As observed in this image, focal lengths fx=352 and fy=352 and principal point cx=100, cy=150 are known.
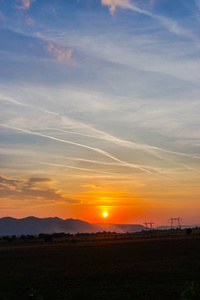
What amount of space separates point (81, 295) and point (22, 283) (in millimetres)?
8156

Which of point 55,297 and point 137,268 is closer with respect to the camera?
point 55,297

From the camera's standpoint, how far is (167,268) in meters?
36.2

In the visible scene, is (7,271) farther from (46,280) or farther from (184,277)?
(184,277)

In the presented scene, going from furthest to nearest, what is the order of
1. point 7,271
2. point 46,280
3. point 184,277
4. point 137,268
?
point 7,271 → point 137,268 → point 46,280 → point 184,277

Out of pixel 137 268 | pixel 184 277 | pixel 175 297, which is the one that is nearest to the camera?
pixel 175 297

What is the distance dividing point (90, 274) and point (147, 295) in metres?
11.2

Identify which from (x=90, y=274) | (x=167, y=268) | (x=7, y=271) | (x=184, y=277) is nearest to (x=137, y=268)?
(x=167, y=268)

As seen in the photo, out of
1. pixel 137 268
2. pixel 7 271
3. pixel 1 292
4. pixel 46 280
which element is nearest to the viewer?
pixel 1 292

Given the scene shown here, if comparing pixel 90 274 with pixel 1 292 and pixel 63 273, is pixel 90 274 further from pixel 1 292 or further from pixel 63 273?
pixel 1 292

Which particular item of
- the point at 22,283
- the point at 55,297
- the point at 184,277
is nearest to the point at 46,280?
the point at 22,283

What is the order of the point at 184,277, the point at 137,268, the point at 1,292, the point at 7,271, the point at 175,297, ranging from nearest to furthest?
the point at 175,297, the point at 1,292, the point at 184,277, the point at 137,268, the point at 7,271

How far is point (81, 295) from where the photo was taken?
25.8 metres

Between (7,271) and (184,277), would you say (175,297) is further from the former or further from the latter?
(7,271)

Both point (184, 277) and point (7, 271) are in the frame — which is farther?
point (7, 271)
